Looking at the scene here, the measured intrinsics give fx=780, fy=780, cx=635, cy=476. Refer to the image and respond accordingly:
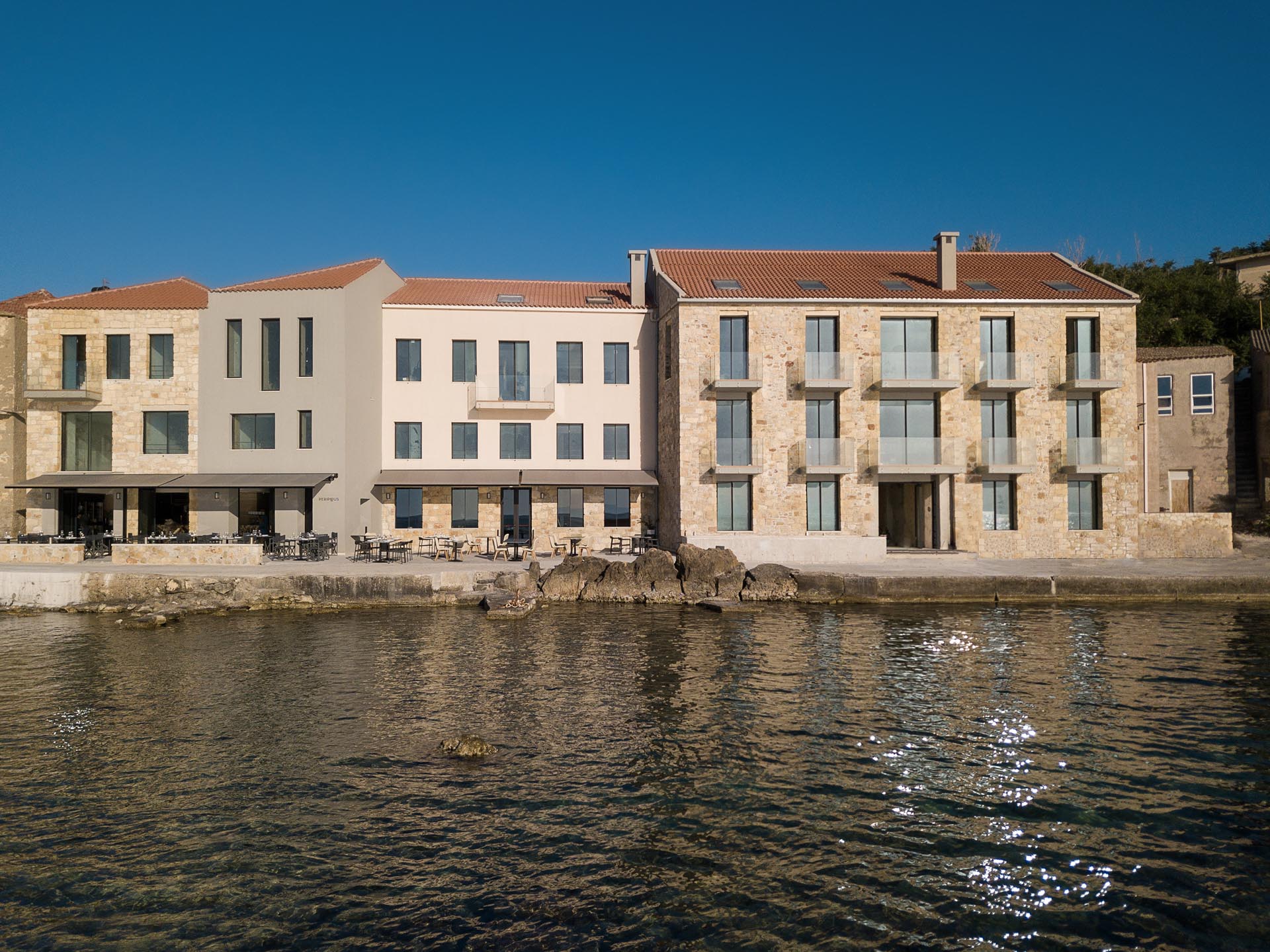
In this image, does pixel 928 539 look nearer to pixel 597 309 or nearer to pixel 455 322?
pixel 597 309

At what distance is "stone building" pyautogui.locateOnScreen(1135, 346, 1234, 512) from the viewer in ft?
96.4

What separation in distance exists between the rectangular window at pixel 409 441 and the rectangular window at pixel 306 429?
2911 millimetres

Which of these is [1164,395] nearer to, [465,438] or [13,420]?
[465,438]

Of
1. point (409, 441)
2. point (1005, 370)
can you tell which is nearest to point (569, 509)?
point (409, 441)

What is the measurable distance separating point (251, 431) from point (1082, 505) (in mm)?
27990

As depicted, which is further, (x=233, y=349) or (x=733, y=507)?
(x=233, y=349)

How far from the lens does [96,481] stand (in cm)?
2577

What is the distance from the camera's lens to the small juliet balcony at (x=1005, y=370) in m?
25.7

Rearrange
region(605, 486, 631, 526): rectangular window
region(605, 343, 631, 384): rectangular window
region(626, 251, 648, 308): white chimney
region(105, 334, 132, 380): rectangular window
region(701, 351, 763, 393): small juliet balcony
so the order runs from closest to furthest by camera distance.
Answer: region(701, 351, 763, 393): small juliet balcony, region(105, 334, 132, 380): rectangular window, region(605, 486, 631, 526): rectangular window, region(605, 343, 631, 384): rectangular window, region(626, 251, 648, 308): white chimney

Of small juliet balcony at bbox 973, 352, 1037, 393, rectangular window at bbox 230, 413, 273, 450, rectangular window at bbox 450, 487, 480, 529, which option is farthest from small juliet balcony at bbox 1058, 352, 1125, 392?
rectangular window at bbox 230, 413, 273, 450

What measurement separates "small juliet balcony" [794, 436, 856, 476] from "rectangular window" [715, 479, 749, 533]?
2059 millimetres

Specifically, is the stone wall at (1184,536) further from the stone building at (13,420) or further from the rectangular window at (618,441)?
the stone building at (13,420)

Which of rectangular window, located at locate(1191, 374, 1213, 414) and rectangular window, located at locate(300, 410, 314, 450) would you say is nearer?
rectangular window, located at locate(300, 410, 314, 450)

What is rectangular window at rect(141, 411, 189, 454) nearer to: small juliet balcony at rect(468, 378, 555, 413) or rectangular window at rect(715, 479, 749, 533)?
small juliet balcony at rect(468, 378, 555, 413)
